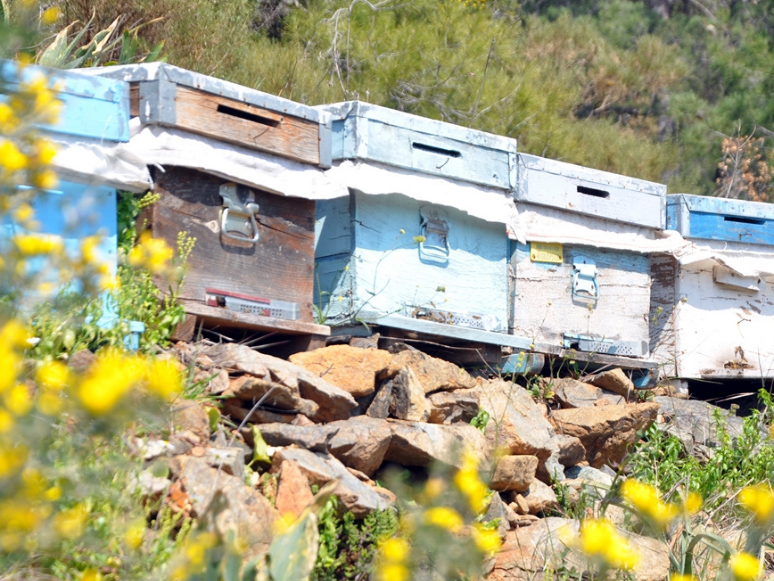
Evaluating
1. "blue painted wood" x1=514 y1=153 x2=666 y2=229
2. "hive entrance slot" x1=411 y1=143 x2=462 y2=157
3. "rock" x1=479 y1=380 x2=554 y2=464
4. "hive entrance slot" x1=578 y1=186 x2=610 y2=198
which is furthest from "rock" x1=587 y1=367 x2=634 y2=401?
"hive entrance slot" x1=411 y1=143 x2=462 y2=157

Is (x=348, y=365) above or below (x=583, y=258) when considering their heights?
below

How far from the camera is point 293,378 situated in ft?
13.2

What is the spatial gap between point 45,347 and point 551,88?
7928 mm

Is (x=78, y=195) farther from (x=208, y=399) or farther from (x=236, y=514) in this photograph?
(x=236, y=514)

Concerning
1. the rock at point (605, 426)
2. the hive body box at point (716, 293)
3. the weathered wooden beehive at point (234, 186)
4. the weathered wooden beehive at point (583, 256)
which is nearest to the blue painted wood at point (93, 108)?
the weathered wooden beehive at point (234, 186)

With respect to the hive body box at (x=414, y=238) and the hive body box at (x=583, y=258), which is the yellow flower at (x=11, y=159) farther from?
the hive body box at (x=583, y=258)

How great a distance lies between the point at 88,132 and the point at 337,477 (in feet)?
5.65

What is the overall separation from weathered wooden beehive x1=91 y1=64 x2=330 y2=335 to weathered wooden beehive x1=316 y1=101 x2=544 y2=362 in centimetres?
30

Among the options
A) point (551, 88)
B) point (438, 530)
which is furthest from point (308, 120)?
point (551, 88)

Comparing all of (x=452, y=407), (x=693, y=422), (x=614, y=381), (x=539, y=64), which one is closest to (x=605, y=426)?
(x=614, y=381)

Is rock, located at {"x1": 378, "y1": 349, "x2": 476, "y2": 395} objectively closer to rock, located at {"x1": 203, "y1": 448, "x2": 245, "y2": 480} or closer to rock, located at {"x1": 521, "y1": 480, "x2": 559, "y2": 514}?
rock, located at {"x1": 521, "y1": 480, "x2": 559, "y2": 514}

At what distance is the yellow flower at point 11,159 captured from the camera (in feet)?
6.88

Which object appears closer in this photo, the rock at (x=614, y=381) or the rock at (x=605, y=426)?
the rock at (x=605, y=426)

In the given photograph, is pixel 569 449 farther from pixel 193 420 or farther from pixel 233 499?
pixel 233 499
